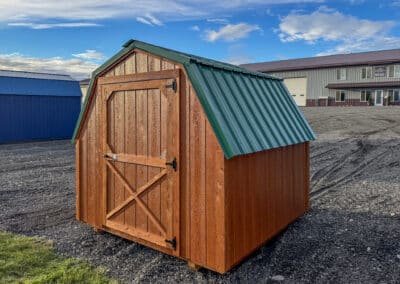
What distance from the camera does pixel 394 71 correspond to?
3703 centimetres

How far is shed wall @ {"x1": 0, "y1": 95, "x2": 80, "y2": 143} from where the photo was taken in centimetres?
1809

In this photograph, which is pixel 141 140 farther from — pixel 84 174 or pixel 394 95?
pixel 394 95

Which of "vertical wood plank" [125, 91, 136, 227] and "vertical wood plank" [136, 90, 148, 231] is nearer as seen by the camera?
"vertical wood plank" [136, 90, 148, 231]

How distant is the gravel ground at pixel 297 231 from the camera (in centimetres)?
423

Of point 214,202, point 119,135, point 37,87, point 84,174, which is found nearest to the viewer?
point 214,202

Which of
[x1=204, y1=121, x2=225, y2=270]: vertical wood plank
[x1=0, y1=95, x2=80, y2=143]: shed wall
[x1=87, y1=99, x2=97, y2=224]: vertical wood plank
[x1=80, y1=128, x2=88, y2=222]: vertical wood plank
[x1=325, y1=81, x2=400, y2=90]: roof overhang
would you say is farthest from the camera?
[x1=325, y1=81, x2=400, y2=90]: roof overhang

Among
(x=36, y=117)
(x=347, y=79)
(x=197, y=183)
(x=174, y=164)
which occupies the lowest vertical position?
(x=197, y=183)

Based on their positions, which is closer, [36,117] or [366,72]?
[36,117]

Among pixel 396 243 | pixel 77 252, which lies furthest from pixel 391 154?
pixel 77 252

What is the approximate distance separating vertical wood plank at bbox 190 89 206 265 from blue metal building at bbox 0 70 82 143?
1729cm

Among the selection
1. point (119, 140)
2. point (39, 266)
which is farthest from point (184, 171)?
point (39, 266)

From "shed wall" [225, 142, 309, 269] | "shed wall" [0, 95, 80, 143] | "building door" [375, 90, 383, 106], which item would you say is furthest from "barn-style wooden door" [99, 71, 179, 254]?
"building door" [375, 90, 383, 106]

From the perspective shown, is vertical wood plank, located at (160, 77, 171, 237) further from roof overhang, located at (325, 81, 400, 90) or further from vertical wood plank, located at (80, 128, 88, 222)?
roof overhang, located at (325, 81, 400, 90)

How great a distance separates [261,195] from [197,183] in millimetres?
1114
